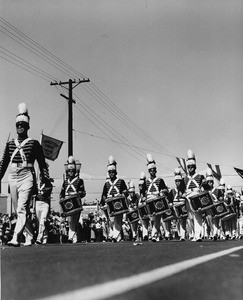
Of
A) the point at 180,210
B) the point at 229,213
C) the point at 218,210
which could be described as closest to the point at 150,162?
the point at 218,210

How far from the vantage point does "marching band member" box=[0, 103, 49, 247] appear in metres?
10.0

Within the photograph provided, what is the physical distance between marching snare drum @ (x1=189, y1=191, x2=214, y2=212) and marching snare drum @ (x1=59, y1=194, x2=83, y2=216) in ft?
10.0

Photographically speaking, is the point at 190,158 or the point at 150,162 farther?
the point at 150,162

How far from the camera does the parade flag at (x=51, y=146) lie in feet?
90.6

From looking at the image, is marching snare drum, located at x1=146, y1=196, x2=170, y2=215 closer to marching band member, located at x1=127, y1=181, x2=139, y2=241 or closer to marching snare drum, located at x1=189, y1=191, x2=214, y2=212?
marching snare drum, located at x1=189, y1=191, x2=214, y2=212

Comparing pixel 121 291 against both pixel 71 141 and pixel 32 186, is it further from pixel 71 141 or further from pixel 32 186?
pixel 71 141

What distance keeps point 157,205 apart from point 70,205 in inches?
100

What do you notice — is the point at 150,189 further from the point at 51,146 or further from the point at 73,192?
the point at 51,146

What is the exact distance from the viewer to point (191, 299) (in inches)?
129

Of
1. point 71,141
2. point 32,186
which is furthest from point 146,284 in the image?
point 71,141

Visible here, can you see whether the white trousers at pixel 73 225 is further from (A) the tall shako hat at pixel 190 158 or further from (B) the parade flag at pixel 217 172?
(B) the parade flag at pixel 217 172

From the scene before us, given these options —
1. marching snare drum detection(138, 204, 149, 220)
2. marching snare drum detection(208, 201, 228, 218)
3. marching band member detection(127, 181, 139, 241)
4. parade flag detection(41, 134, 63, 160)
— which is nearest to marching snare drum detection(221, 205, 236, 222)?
marching snare drum detection(208, 201, 228, 218)

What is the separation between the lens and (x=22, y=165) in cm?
1026

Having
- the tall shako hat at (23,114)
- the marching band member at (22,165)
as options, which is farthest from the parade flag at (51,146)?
the marching band member at (22,165)
